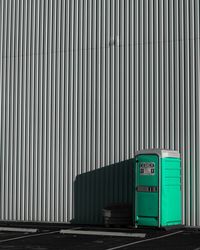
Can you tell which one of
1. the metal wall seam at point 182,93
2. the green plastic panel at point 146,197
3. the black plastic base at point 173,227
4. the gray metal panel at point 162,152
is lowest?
the black plastic base at point 173,227

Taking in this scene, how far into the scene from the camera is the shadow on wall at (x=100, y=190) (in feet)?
57.4

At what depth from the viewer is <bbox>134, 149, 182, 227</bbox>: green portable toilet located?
50.8 feet

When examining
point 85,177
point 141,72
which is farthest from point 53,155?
point 141,72

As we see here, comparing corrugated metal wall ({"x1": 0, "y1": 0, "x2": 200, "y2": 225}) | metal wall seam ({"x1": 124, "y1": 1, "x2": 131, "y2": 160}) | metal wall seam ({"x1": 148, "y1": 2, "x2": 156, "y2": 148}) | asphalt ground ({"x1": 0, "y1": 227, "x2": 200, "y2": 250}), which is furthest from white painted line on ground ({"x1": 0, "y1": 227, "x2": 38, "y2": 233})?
metal wall seam ({"x1": 148, "y1": 2, "x2": 156, "y2": 148})

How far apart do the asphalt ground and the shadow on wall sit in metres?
2.03

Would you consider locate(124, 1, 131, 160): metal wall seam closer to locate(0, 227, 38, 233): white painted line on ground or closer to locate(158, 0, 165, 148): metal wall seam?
locate(158, 0, 165, 148): metal wall seam

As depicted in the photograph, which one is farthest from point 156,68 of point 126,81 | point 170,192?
point 170,192

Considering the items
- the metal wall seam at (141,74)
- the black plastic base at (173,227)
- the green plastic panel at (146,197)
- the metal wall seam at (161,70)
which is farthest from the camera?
the metal wall seam at (141,74)

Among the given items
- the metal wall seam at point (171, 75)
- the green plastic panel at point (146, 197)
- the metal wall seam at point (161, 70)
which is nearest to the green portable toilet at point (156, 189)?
the green plastic panel at point (146, 197)

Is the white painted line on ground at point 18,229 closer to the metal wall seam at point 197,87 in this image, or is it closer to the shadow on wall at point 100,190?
the shadow on wall at point 100,190

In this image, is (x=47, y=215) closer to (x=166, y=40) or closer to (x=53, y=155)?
(x=53, y=155)

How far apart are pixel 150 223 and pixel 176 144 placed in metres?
2.46

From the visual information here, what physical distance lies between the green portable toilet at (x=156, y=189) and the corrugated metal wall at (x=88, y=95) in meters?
0.61

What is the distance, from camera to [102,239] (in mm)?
14008
